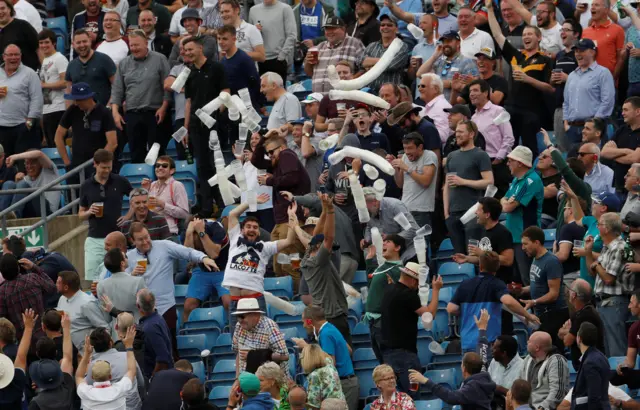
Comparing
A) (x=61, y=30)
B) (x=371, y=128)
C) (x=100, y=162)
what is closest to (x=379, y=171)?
(x=371, y=128)

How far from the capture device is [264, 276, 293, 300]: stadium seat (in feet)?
51.2

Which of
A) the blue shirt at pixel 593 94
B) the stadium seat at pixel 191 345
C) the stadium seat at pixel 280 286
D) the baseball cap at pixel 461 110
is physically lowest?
the stadium seat at pixel 191 345

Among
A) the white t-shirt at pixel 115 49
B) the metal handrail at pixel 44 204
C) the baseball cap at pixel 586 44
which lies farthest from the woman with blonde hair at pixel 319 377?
the white t-shirt at pixel 115 49

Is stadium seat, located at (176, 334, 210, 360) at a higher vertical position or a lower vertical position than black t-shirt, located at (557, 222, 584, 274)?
lower

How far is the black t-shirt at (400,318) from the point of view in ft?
46.2

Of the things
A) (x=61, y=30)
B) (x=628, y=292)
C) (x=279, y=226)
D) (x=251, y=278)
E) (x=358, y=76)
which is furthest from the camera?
(x=61, y=30)

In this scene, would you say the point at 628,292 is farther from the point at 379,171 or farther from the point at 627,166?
the point at 379,171

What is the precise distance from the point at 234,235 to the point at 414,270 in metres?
1.86

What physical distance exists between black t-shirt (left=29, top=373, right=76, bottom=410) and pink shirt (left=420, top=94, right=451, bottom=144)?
4844 millimetres

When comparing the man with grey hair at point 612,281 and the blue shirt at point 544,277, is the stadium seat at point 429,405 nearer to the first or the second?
the blue shirt at point 544,277

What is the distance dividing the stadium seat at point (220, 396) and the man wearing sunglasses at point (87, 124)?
4.02 metres

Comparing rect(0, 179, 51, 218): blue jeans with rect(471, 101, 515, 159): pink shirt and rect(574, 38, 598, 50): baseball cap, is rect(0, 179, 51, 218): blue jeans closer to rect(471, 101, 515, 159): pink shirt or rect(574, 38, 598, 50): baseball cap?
rect(471, 101, 515, 159): pink shirt

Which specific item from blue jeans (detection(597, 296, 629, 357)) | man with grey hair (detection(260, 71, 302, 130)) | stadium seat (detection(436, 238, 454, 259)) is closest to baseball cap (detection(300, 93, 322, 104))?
man with grey hair (detection(260, 71, 302, 130))

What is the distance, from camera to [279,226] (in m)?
15.9
